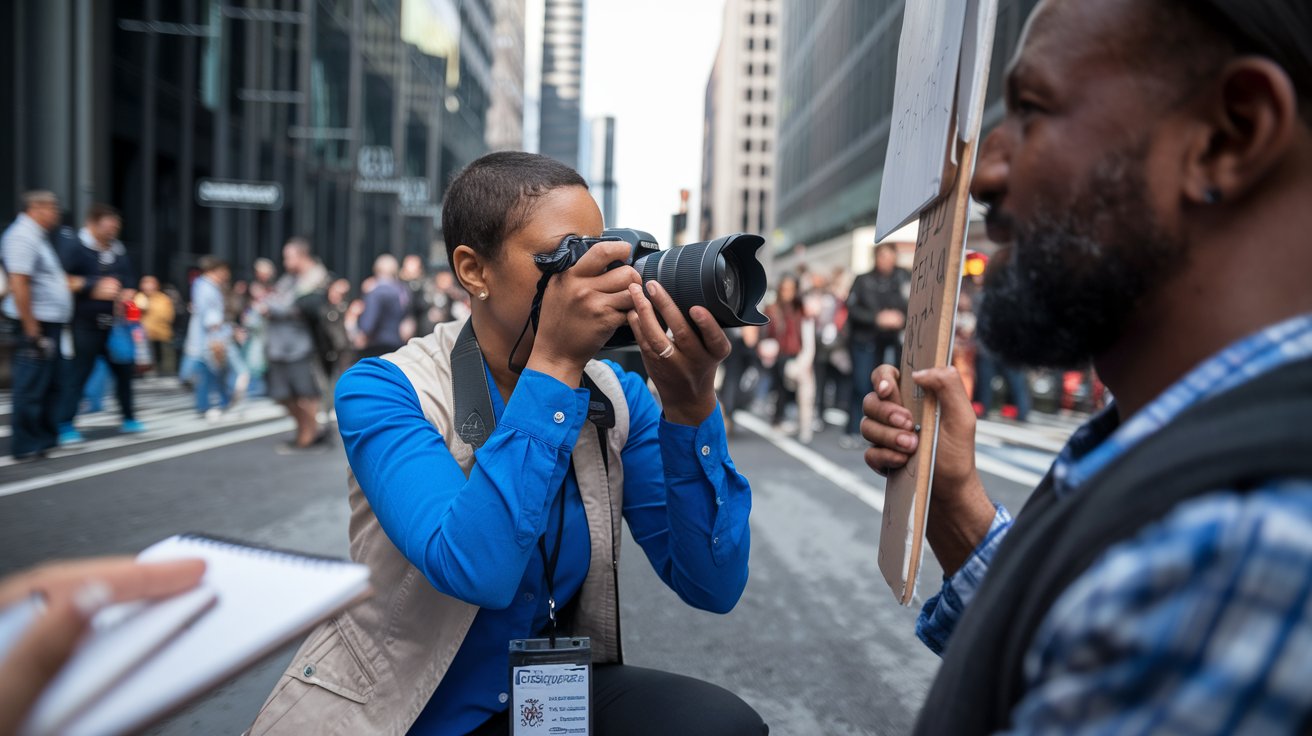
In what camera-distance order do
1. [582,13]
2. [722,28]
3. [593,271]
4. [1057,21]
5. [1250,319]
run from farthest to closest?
[582,13]
[722,28]
[593,271]
[1057,21]
[1250,319]

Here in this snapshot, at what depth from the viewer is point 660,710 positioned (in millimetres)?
1649

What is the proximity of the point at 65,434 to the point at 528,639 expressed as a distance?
8.22 metres

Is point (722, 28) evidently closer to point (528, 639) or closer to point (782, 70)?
point (782, 70)

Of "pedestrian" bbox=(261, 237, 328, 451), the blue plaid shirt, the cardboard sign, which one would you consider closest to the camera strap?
the cardboard sign

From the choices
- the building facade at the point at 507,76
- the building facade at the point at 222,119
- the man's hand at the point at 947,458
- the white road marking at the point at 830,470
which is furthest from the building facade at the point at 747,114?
the man's hand at the point at 947,458

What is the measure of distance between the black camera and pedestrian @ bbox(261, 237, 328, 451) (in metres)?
7.11

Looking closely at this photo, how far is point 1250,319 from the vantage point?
2.76 feet

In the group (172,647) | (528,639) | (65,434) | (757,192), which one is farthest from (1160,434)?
(757,192)

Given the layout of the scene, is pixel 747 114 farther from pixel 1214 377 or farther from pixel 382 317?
pixel 1214 377

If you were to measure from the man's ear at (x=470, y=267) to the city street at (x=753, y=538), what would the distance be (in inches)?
30.1

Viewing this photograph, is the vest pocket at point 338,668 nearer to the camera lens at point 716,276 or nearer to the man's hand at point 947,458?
the camera lens at point 716,276

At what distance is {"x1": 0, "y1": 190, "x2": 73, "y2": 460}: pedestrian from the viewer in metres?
7.01

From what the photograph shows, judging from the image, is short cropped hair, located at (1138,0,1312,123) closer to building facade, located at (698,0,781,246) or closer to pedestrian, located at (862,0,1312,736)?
pedestrian, located at (862,0,1312,736)

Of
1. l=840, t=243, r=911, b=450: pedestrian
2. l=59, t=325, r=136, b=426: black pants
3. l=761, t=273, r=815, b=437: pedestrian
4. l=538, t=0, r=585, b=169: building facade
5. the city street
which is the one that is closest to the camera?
the city street
